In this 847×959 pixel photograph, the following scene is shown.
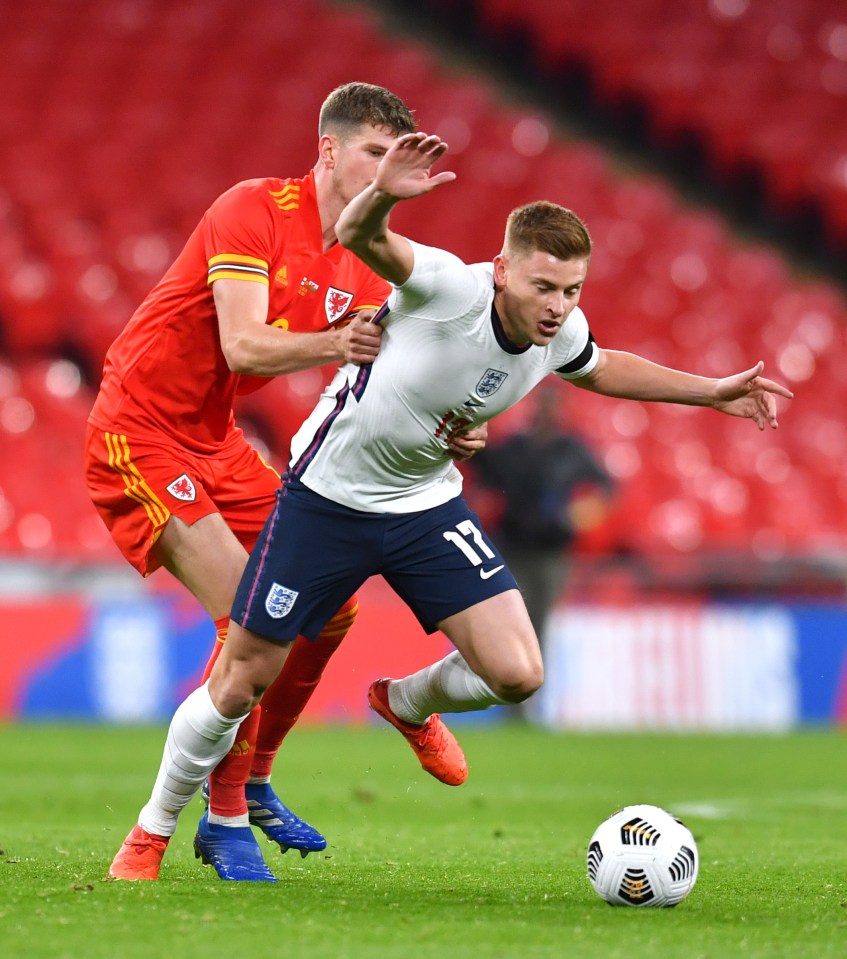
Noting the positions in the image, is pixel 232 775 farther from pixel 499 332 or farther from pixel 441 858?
pixel 499 332

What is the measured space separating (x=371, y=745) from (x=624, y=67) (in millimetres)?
9777

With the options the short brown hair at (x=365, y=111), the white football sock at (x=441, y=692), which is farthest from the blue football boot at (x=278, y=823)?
the short brown hair at (x=365, y=111)

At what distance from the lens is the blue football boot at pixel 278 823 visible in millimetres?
5375

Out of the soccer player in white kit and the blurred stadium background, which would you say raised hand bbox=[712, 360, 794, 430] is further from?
the blurred stadium background

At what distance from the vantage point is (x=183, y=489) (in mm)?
5039

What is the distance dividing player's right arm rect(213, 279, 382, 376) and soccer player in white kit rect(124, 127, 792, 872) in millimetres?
211

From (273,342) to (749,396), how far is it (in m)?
1.67

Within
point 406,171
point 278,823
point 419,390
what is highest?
point 406,171

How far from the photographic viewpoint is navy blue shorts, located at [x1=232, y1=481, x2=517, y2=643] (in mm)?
4711

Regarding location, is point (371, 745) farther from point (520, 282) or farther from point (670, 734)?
point (520, 282)

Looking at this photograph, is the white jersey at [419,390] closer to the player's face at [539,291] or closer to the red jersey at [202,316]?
the player's face at [539,291]

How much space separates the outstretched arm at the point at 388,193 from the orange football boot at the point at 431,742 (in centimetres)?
173

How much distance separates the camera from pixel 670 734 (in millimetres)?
10969

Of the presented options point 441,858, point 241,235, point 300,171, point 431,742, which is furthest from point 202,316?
point 300,171
